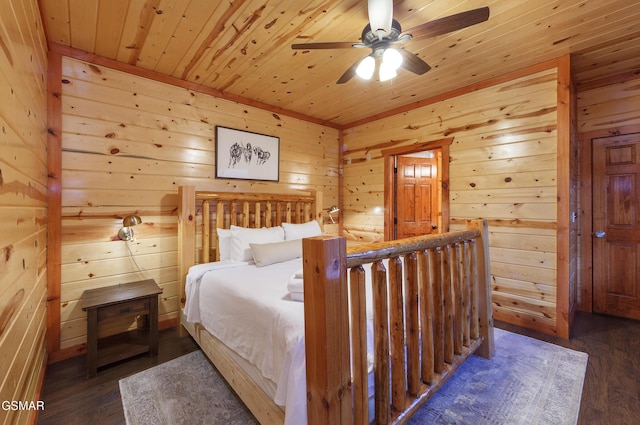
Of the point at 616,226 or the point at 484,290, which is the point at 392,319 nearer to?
the point at 484,290

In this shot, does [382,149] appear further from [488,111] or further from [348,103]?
[488,111]

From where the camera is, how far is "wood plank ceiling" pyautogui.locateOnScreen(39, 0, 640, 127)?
174 cm

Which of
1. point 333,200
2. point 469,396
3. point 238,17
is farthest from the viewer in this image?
point 333,200

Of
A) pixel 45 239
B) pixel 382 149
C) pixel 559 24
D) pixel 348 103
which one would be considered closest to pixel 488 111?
pixel 559 24

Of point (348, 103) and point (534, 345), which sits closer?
point (534, 345)

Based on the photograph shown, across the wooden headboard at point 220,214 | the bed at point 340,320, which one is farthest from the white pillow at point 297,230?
the bed at point 340,320

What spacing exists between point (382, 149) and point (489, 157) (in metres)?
1.36

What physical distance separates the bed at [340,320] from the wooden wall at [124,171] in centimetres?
30

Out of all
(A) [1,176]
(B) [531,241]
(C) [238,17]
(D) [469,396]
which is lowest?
(D) [469,396]

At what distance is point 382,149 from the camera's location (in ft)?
12.4

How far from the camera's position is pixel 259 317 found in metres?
1.44

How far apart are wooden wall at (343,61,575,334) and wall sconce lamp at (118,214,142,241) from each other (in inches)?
125

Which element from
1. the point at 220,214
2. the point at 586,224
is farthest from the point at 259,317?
the point at 586,224

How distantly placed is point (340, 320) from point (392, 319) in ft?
1.30
